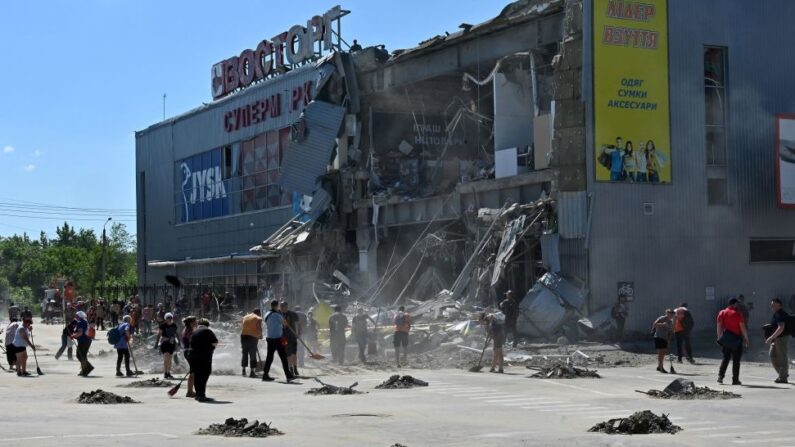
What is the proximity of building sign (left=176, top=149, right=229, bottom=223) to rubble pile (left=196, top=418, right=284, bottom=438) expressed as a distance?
158 feet

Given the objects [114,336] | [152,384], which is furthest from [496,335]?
[114,336]

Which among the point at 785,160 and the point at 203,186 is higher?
the point at 203,186

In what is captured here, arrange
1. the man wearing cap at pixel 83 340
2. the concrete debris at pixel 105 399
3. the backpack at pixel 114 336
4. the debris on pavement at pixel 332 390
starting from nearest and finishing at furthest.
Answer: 1. the concrete debris at pixel 105 399
2. the debris on pavement at pixel 332 390
3. the backpack at pixel 114 336
4. the man wearing cap at pixel 83 340

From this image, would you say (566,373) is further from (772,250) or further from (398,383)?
(772,250)

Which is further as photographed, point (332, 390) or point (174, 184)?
point (174, 184)

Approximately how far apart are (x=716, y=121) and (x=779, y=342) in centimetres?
1697

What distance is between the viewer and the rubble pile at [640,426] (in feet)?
49.6

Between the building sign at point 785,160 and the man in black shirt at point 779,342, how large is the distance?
53.8ft

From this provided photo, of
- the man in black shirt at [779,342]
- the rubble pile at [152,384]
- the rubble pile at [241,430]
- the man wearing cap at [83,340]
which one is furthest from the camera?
the man wearing cap at [83,340]

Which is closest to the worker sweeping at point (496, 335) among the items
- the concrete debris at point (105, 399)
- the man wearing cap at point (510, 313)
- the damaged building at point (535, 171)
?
the man wearing cap at point (510, 313)

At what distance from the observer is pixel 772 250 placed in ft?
129

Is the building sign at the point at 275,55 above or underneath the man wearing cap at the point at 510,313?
above

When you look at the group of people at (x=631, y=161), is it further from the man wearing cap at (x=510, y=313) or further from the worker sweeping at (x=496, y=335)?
the worker sweeping at (x=496, y=335)

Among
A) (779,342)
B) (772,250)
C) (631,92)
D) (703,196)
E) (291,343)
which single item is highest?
(631,92)
